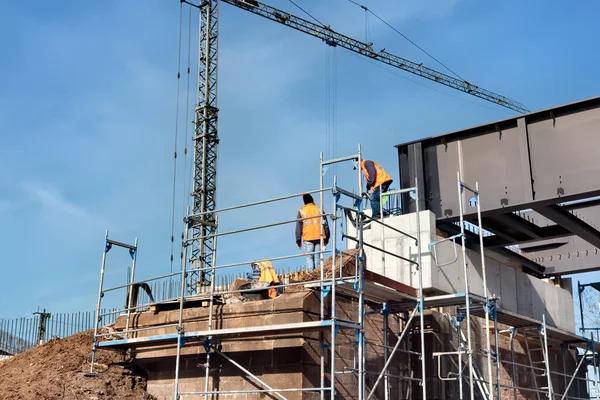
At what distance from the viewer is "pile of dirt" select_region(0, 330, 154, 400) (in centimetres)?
1324

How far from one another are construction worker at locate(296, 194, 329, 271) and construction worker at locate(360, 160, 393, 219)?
4.27 feet

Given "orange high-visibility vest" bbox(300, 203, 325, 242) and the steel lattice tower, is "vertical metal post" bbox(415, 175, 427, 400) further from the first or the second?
the steel lattice tower

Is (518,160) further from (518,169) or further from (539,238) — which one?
(539,238)

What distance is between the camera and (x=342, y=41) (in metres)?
68.4

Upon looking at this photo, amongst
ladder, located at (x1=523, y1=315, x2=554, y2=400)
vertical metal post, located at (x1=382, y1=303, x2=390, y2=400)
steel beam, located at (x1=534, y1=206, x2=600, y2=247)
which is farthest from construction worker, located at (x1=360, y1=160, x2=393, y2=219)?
ladder, located at (x1=523, y1=315, x2=554, y2=400)

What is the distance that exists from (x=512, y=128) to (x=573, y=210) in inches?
158

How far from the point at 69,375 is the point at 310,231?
17.4 ft

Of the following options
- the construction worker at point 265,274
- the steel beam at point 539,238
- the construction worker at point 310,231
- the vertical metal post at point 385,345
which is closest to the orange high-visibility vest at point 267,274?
the construction worker at point 265,274

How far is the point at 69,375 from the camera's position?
13766 mm

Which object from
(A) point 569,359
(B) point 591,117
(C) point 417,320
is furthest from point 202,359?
(A) point 569,359

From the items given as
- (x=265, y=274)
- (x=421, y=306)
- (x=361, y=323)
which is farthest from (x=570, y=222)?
(x=265, y=274)

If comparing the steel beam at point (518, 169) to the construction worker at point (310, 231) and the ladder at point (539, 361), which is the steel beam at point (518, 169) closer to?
the ladder at point (539, 361)

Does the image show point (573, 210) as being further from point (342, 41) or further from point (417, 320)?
point (342, 41)

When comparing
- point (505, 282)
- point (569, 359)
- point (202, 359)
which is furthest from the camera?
point (569, 359)
